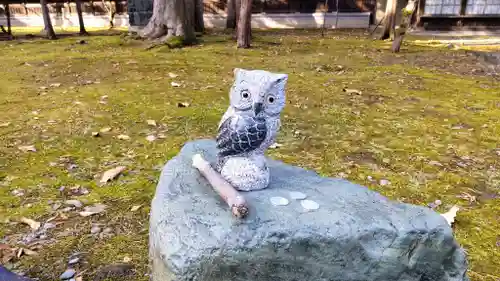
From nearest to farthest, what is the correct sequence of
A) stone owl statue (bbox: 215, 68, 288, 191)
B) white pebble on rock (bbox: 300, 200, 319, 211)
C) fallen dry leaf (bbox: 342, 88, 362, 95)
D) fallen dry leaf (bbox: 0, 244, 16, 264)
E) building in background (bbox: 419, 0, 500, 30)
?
white pebble on rock (bbox: 300, 200, 319, 211)
stone owl statue (bbox: 215, 68, 288, 191)
fallen dry leaf (bbox: 0, 244, 16, 264)
fallen dry leaf (bbox: 342, 88, 362, 95)
building in background (bbox: 419, 0, 500, 30)

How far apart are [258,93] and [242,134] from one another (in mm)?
251

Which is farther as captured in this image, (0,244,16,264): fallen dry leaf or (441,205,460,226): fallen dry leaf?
(441,205,460,226): fallen dry leaf

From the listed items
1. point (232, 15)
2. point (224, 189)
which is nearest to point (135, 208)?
point (224, 189)

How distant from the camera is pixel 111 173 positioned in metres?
3.98

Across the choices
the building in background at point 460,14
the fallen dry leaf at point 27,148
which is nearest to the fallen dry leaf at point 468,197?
the fallen dry leaf at point 27,148

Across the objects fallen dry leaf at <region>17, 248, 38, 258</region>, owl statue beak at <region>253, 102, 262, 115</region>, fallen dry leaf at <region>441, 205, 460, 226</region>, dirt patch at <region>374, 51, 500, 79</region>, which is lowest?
fallen dry leaf at <region>17, 248, 38, 258</region>

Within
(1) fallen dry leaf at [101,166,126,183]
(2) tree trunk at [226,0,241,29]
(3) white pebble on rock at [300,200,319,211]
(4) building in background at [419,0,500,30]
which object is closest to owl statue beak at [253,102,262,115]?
(3) white pebble on rock at [300,200,319,211]

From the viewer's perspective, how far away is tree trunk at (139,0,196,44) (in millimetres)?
10750

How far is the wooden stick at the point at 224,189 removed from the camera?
2041 mm

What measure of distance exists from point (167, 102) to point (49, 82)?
2.83 metres

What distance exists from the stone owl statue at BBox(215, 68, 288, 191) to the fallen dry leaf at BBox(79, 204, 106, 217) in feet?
4.93

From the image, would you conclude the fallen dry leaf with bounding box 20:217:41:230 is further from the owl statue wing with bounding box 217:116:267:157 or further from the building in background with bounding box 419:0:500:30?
the building in background with bounding box 419:0:500:30

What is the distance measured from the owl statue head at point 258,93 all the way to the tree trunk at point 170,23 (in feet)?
29.7

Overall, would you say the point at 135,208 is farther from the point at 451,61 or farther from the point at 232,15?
the point at 232,15
